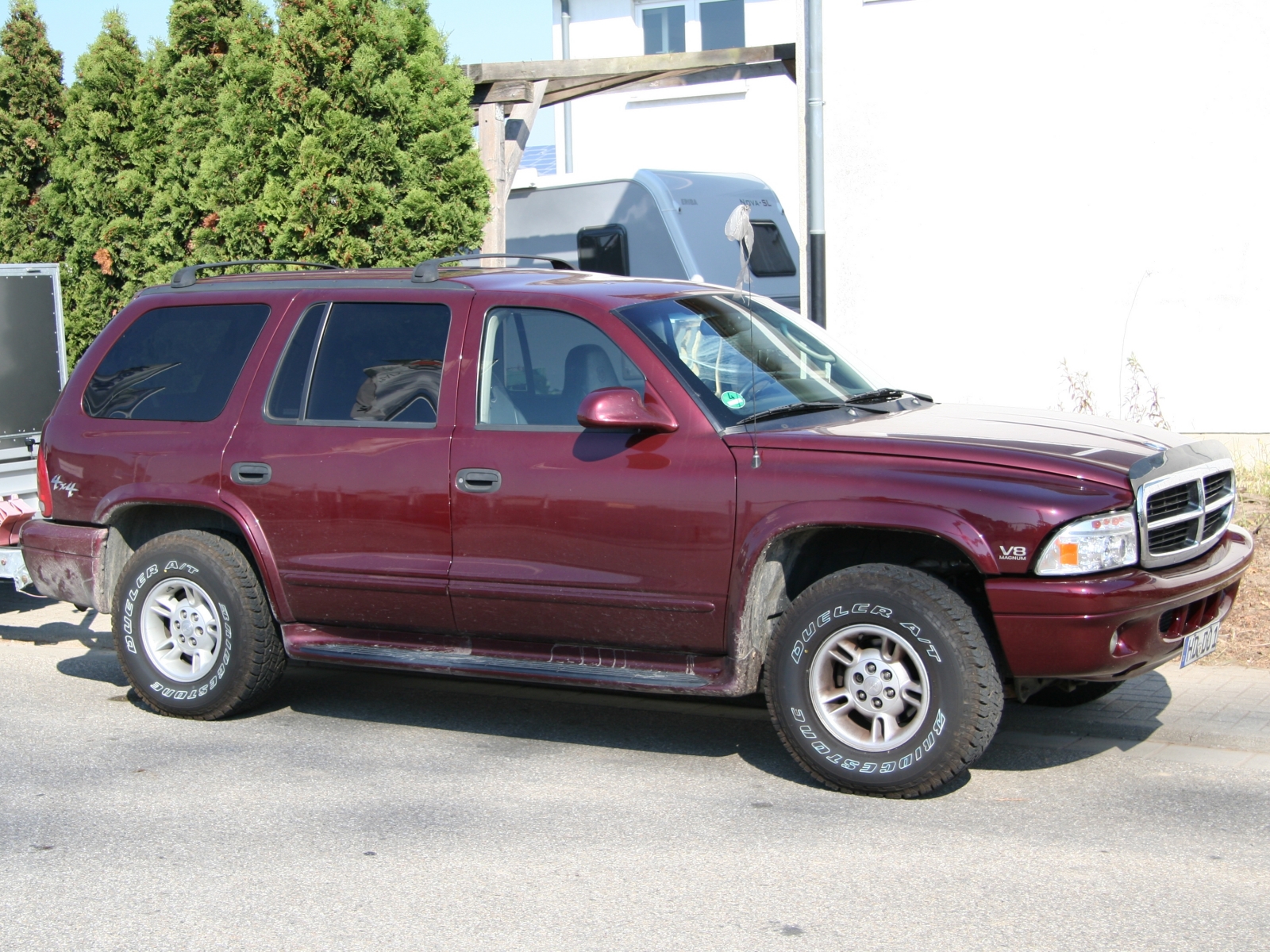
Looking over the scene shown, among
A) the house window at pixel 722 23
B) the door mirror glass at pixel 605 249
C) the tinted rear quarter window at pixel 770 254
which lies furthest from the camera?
the house window at pixel 722 23

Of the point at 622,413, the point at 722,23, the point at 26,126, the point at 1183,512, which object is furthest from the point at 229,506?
the point at 722,23

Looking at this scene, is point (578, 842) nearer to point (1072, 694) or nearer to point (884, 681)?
point (884, 681)

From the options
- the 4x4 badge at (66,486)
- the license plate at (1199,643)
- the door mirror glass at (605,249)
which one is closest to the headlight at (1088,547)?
the license plate at (1199,643)

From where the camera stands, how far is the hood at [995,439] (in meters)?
4.93

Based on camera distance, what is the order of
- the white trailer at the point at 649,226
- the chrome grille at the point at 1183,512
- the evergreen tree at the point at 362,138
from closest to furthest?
the chrome grille at the point at 1183,512 → the evergreen tree at the point at 362,138 → the white trailer at the point at 649,226

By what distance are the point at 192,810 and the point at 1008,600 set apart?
10.00 feet

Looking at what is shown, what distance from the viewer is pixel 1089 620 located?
4.78m

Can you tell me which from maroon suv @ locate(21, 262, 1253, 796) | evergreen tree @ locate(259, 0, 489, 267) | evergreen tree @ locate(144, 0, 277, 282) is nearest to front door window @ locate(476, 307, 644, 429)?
maroon suv @ locate(21, 262, 1253, 796)

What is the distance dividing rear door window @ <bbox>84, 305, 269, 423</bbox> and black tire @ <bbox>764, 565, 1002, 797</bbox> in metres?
2.85

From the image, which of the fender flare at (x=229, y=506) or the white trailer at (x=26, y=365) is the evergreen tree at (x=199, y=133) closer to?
the white trailer at (x=26, y=365)

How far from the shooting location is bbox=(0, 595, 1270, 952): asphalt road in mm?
4047

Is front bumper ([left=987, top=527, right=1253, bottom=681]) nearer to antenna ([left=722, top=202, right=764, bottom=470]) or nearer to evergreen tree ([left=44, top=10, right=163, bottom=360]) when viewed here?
antenna ([left=722, top=202, right=764, bottom=470])

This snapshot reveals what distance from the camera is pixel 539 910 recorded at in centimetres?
417

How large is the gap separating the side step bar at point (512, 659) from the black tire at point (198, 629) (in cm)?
18
